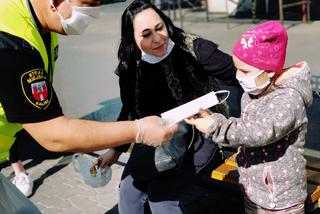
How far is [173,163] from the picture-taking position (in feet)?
8.48

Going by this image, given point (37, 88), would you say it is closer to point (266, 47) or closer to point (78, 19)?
point (78, 19)

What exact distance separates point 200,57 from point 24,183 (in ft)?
7.16

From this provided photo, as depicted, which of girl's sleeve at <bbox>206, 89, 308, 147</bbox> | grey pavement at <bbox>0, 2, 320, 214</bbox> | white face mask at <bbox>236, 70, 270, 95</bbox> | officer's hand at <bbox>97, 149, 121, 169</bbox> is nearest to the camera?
girl's sleeve at <bbox>206, 89, 308, 147</bbox>

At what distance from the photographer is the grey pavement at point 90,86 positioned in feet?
13.2

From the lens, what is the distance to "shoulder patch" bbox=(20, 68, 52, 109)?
1844 mm

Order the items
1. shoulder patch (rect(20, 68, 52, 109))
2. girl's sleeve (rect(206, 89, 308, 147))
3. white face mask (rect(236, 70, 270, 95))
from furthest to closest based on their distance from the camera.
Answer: white face mask (rect(236, 70, 270, 95)) < girl's sleeve (rect(206, 89, 308, 147)) < shoulder patch (rect(20, 68, 52, 109))

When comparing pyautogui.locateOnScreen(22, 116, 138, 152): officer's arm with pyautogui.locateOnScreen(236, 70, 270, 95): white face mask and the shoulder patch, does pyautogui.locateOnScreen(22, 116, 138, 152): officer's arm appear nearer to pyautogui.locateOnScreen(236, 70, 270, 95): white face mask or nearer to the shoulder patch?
the shoulder patch

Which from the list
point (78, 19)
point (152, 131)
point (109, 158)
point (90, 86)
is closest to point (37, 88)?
point (78, 19)

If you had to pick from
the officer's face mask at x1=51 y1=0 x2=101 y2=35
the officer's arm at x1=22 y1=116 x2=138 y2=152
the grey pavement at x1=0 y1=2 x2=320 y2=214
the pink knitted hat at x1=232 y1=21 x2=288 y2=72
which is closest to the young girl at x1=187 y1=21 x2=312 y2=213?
the pink knitted hat at x1=232 y1=21 x2=288 y2=72

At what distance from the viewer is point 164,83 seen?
277 centimetres

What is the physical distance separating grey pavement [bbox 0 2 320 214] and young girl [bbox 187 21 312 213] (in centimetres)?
173

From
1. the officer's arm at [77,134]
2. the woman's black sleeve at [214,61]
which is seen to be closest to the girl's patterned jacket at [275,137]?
the woman's black sleeve at [214,61]

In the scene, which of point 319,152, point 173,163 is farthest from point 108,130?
point 319,152

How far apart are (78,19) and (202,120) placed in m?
0.72
